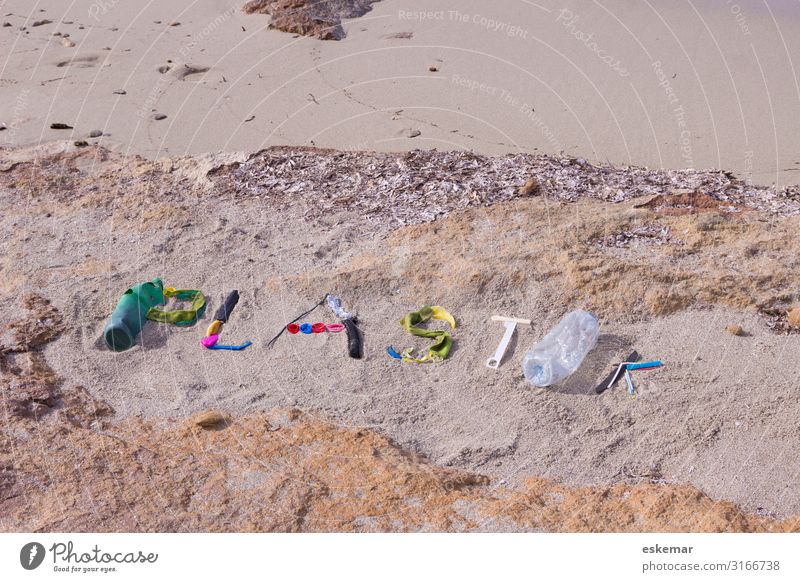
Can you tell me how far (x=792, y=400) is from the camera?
14.0 ft

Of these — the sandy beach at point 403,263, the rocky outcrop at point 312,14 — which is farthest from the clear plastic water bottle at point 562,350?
the rocky outcrop at point 312,14

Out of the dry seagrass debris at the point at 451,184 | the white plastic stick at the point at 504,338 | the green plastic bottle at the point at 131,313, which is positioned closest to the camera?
the white plastic stick at the point at 504,338

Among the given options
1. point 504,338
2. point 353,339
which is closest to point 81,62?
point 353,339

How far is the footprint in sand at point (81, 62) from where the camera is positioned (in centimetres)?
852

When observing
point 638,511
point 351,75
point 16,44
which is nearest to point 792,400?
point 638,511

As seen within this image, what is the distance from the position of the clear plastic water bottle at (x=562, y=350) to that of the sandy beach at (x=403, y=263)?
0.07m

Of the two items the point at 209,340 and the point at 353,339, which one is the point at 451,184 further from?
the point at 209,340

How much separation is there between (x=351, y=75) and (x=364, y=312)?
152 inches

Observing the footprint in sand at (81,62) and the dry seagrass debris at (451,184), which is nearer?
the dry seagrass debris at (451,184)

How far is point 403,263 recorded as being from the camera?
527cm

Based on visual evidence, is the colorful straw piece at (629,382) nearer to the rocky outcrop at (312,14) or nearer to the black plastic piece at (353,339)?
the black plastic piece at (353,339)

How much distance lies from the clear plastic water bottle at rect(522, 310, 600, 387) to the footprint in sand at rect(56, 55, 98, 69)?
600 centimetres

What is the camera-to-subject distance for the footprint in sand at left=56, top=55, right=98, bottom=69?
852 centimetres

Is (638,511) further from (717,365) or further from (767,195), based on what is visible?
(767,195)
